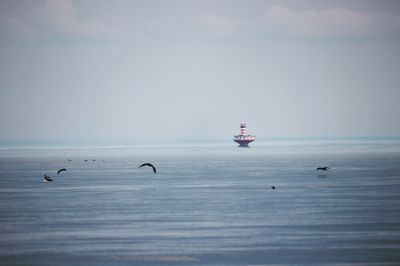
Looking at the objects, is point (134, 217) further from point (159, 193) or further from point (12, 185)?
point (12, 185)

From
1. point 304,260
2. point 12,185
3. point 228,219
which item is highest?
point 12,185

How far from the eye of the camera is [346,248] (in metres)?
37.2

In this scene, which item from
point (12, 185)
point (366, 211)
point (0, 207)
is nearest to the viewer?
point (366, 211)

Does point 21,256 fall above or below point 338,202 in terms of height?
below

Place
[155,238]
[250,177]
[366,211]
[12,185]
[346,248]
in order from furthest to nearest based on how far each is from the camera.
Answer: [250,177]
[12,185]
[366,211]
[155,238]
[346,248]

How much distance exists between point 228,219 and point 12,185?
36.3 m

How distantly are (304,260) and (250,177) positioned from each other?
5479 centimetres

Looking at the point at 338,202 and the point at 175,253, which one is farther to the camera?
the point at 338,202

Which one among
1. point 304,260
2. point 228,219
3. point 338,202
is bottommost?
point 304,260

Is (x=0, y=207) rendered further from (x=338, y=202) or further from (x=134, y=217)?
(x=338, y=202)

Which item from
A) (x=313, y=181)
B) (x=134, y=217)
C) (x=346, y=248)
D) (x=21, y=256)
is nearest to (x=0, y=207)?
(x=134, y=217)

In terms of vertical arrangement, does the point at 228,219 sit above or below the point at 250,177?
below

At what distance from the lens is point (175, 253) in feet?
120

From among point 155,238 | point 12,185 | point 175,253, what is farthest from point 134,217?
point 12,185
